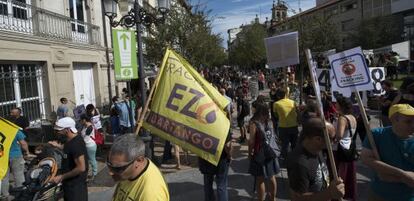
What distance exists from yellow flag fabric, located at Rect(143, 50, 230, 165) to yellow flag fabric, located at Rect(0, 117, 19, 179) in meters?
1.87

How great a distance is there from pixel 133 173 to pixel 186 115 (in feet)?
5.07

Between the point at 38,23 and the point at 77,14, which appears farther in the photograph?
the point at 77,14

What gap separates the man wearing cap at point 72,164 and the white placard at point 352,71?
3099mm

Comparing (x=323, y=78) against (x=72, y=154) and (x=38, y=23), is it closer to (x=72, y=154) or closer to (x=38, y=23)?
(x=72, y=154)

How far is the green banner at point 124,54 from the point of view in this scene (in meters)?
7.66

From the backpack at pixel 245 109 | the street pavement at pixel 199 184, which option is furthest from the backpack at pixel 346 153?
the backpack at pixel 245 109

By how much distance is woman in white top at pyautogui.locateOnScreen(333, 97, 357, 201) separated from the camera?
17.4 ft

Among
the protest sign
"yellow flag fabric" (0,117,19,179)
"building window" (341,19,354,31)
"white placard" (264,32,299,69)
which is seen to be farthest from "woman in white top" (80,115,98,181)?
"building window" (341,19,354,31)

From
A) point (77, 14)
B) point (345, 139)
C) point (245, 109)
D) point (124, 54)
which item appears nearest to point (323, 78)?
point (245, 109)

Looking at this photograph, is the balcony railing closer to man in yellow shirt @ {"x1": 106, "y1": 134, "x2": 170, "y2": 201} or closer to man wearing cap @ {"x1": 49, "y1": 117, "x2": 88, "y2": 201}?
man wearing cap @ {"x1": 49, "y1": 117, "x2": 88, "y2": 201}

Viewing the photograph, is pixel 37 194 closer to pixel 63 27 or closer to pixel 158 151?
pixel 158 151

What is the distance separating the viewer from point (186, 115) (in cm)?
409

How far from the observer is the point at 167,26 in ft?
56.9

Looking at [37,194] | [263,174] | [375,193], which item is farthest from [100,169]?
[375,193]
